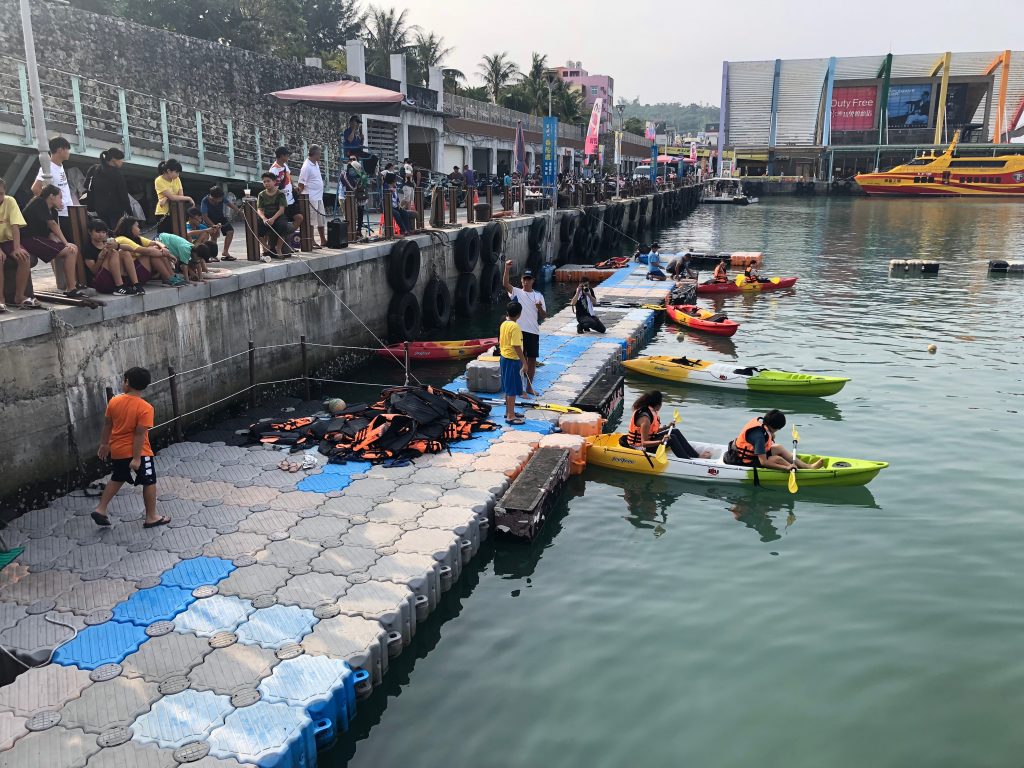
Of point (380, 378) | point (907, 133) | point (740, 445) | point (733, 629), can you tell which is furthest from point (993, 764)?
point (907, 133)

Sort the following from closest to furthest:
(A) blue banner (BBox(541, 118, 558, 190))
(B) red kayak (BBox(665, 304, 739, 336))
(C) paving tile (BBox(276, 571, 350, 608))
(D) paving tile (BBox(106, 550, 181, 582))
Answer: (C) paving tile (BBox(276, 571, 350, 608)), (D) paving tile (BBox(106, 550, 181, 582)), (B) red kayak (BBox(665, 304, 739, 336)), (A) blue banner (BBox(541, 118, 558, 190))

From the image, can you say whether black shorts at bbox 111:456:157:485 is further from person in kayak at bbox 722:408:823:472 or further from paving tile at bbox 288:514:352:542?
person in kayak at bbox 722:408:823:472

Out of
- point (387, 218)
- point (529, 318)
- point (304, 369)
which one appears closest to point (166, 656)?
point (304, 369)

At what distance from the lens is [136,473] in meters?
7.18

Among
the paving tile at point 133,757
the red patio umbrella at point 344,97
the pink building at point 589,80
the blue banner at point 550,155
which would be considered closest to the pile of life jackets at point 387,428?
the paving tile at point 133,757

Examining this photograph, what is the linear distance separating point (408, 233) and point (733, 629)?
43.0 feet

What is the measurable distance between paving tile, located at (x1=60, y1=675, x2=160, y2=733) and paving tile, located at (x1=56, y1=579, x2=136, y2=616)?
1.04 m

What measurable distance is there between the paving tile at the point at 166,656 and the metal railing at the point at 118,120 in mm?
12633

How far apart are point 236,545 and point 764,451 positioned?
644 cm

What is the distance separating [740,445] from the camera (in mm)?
10047

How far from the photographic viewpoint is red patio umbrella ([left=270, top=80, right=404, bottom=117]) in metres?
15.5

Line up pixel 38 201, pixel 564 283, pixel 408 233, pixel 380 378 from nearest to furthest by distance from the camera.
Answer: pixel 38 201 → pixel 380 378 → pixel 408 233 → pixel 564 283

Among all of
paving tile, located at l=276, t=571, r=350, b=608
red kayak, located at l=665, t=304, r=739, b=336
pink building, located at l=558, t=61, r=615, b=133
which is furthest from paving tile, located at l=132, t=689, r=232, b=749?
pink building, located at l=558, t=61, r=615, b=133

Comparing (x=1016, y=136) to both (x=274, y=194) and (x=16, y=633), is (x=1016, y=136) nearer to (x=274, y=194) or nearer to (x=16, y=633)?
(x=274, y=194)
